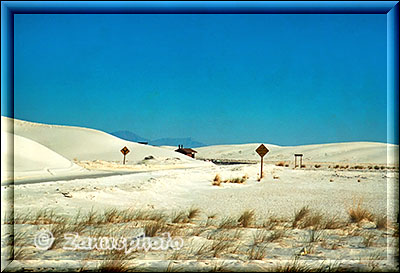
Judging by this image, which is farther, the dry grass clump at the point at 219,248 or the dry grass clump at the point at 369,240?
the dry grass clump at the point at 369,240

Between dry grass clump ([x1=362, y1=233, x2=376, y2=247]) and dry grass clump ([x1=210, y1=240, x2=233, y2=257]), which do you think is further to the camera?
dry grass clump ([x1=362, y1=233, x2=376, y2=247])

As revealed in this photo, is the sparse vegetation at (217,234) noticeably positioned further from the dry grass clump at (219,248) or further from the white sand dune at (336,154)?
the white sand dune at (336,154)

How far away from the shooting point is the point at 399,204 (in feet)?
12.9

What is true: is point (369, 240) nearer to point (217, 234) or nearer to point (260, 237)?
point (260, 237)

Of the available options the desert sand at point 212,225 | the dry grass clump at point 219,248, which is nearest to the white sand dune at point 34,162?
the desert sand at point 212,225

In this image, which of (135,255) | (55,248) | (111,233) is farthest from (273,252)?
(55,248)

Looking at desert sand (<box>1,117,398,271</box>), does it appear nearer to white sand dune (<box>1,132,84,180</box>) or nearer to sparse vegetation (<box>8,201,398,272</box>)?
sparse vegetation (<box>8,201,398,272</box>)

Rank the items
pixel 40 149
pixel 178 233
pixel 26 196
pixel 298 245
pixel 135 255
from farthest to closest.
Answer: pixel 40 149 → pixel 26 196 → pixel 178 233 → pixel 298 245 → pixel 135 255

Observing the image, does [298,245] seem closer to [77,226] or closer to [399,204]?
[399,204]

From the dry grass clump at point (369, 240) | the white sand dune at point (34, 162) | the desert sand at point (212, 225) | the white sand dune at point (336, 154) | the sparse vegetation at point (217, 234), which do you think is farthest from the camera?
the white sand dune at point (336, 154)

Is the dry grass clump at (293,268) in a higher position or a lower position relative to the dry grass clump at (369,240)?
higher

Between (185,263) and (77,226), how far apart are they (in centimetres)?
250

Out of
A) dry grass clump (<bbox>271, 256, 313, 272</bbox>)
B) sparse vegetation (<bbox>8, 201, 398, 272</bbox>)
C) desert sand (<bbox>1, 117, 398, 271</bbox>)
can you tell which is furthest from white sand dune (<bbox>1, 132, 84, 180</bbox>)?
dry grass clump (<bbox>271, 256, 313, 272</bbox>)

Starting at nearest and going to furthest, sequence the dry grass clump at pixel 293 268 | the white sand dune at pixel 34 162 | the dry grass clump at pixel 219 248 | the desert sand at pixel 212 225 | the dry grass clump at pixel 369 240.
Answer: the dry grass clump at pixel 293 268 → the desert sand at pixel 212 225 → the dry grass clump at pixel 219 248 → the dry grass clump at pixel 369 240 → the white sand dune at pixel 34 162
